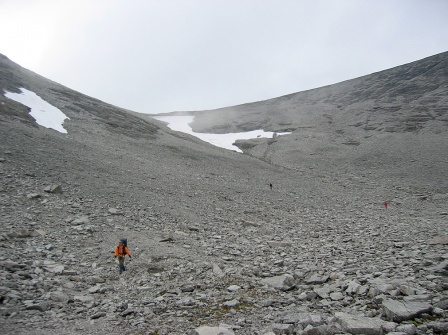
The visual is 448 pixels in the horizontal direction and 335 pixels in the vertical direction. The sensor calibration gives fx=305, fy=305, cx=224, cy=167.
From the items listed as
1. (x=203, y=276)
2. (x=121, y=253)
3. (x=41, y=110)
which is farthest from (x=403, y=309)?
(x=41, y=110)

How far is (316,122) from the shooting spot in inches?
2500

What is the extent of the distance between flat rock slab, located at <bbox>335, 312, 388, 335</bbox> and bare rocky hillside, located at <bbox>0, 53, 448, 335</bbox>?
0.02 m

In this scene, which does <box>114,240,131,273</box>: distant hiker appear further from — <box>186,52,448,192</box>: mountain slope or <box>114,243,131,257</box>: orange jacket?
<box>186,52,448,192</box>: mountain slope

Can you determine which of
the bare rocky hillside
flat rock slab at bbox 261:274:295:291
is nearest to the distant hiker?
the bare rocky hillside

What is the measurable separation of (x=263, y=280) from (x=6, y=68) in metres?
52.1

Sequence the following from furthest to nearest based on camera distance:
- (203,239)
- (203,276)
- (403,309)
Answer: (203,239)
(203,276)
(403,309)

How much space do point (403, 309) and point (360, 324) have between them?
0.95m

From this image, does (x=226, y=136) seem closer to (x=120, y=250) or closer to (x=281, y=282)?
(x=120, y=250)

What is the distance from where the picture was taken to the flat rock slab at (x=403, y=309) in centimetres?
526

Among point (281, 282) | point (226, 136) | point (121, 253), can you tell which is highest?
point (226, 136)

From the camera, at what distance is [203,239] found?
Answer: 13406 millimetres

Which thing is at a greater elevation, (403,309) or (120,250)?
(403,309)

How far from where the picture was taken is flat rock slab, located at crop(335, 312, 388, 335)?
497 cm

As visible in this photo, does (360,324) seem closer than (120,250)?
Yes
